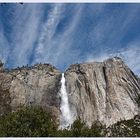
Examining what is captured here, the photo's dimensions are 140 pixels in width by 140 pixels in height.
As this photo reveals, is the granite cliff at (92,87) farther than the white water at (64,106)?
Yes

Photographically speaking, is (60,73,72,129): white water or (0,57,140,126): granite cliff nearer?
(60,73,72,129): white water

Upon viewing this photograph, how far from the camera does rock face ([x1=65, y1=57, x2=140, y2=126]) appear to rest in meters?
41.2

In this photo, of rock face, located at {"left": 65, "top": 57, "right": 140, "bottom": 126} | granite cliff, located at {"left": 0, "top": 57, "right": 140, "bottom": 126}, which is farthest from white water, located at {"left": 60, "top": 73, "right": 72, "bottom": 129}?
rock face, located at {"left": 65, "top": 57, "right": 140, "bottom": 126}

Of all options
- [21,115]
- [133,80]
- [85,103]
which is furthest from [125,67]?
[21,115]

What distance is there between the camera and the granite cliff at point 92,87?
40.7 metres

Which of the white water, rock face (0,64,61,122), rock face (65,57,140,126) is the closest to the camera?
the white water

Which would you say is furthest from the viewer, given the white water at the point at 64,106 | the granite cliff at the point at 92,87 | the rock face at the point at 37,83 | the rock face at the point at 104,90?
the rock face at the point at 104,90

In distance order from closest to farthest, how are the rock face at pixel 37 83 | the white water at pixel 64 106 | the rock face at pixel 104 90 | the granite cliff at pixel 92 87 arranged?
1. the white water at pixel 64 106
2. the rock face at pixel 37 83
3. the granite cliff at pixel 92 87
4. the rock face at pixel 104 90

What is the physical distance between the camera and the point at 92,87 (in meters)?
43.8

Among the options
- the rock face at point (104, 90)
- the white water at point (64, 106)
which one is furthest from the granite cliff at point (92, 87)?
the white water at point (64, 106)

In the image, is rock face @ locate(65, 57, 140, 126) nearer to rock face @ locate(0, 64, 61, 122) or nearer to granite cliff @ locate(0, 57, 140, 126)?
granite cliff @ locate(0, 57, 140, 126)

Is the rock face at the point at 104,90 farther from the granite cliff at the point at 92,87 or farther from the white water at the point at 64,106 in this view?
the white water at the point at 64,106

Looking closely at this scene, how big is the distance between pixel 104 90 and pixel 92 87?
4.76 feet

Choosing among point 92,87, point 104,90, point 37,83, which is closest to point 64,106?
point 92,87
